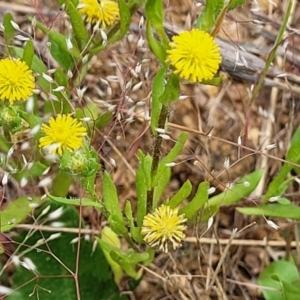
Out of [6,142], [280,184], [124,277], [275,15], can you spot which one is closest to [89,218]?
[124,277]

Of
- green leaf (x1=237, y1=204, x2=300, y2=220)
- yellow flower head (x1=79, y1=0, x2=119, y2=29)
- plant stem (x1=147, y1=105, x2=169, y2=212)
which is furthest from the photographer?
green leaf (x1=237, y1=204, x2=300, y2=220)

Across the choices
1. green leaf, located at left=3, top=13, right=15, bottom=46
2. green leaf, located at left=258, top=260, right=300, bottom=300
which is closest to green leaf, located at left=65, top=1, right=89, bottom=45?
green leaf, located at left=3, top=13, right=15, bottom=46

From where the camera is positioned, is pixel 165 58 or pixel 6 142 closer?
pixel 165 58

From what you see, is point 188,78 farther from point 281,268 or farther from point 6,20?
point 281,268

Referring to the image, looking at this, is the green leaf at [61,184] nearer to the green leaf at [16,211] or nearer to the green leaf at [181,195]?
the green leaf at [16,211]

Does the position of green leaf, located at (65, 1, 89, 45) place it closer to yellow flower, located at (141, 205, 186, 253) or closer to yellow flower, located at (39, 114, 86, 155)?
yellow flower, located at (39, 114, 86, 155)
